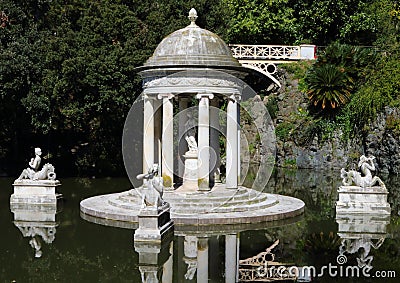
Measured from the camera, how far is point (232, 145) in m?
18.9

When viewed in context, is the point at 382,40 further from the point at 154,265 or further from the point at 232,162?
the point at 154,265

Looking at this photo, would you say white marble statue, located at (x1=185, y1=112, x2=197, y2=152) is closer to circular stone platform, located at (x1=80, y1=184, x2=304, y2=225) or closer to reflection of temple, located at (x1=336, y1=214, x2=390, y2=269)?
circular stone platform, located at (x1=80, y1=184, x2=304, y2=225)

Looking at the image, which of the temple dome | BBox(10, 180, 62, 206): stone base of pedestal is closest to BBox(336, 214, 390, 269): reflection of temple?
the temple dome

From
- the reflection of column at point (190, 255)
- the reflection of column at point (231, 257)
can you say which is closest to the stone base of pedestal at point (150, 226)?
Result: the reflection of column at point (190, 255)

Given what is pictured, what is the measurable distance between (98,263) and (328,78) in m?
21.5

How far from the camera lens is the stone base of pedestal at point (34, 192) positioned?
20.0 metres

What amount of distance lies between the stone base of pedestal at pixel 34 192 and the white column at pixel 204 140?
4965 mm

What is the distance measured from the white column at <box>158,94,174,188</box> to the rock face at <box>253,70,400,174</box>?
45.8 feet

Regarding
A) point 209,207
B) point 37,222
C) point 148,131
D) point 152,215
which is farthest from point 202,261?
point 148,131

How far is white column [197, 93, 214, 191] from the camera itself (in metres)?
18.0

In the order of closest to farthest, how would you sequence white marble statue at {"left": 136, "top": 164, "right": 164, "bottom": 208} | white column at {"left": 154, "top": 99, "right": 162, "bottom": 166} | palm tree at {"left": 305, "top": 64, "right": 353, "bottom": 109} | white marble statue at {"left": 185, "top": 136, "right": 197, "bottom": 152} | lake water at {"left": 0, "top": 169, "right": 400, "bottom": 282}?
lake water at {"left": 0, "top": 169, "right": 400, "bottom": 282} → white marble statue at {"left": 136, "top": 164, "right": 164, "bottom": 208} → white marble statue at {"left": 185, "top": 136, "right": 197, "bottom": 152} → white column at {"left": 154, "top": 99, "right": 162, "bottom": 166} → palm tree at {"left": 305, "top": 64, "right": 353, "bottom": 109}

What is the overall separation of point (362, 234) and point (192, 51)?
707cm

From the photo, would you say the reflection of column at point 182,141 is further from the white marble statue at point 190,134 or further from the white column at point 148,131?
the white column at point 148,131

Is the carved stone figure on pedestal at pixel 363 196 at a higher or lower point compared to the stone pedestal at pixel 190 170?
lower
